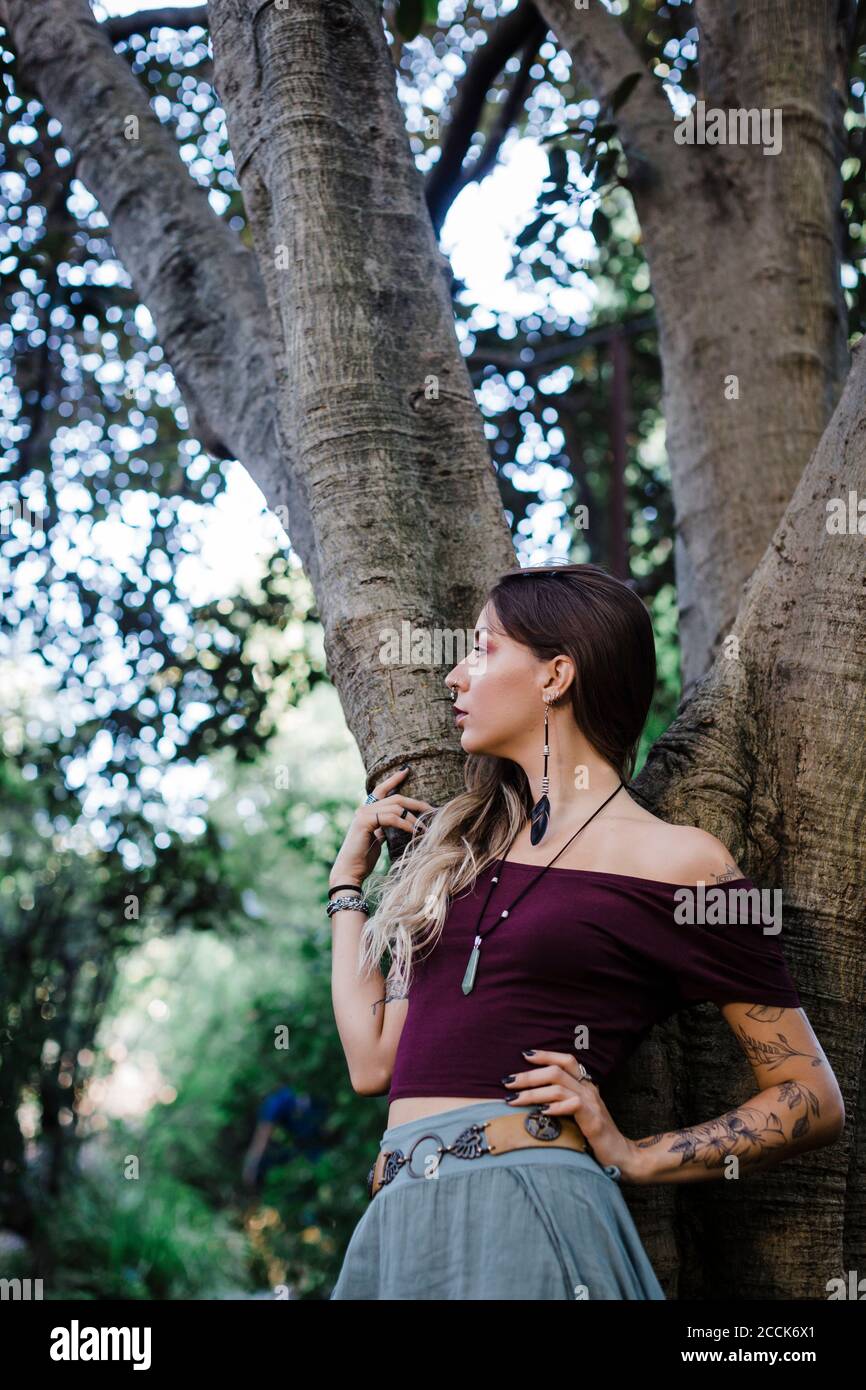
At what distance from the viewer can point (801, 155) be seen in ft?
13.6

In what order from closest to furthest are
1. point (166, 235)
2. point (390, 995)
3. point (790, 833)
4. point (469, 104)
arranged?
point (390, 995) → point (790, 833) → point (166, 235) → point (469, 104)

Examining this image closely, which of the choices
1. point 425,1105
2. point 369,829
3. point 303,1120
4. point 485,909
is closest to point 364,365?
point 369,829

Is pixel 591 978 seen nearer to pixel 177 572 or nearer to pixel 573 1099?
pixel 573 1099

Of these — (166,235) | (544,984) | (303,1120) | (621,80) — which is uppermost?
(621,80)

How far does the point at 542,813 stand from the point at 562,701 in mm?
207

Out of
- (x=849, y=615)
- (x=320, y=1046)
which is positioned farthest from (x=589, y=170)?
(x=320, y=1046)

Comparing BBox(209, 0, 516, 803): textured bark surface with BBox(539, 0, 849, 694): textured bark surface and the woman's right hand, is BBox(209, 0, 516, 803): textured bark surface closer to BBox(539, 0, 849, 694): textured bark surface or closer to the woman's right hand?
the woman's right hand

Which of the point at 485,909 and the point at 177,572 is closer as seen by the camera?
the point at 485,909

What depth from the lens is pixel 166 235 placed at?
146 inches

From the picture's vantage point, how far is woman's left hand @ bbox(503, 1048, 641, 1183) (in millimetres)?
1933

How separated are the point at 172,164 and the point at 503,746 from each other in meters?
2.39

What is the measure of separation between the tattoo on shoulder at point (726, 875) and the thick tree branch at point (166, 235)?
1712mm

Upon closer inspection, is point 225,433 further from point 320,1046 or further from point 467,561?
point 320,1046

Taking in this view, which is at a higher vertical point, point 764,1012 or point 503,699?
point 503,699
